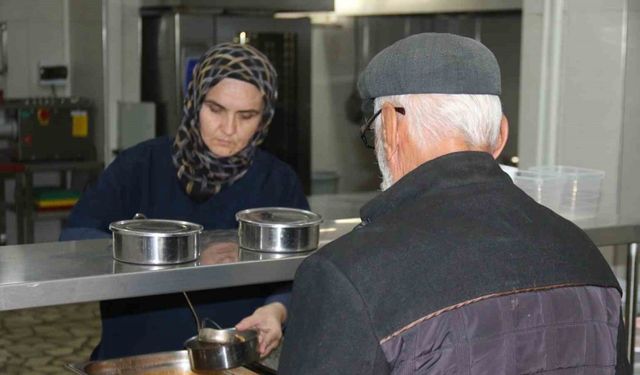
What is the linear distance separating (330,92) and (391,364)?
5699 mm

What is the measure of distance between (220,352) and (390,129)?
0.80 meters

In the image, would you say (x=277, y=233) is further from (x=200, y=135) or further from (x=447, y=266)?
(x=447, y=266)

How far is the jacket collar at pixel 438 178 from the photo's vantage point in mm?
1402

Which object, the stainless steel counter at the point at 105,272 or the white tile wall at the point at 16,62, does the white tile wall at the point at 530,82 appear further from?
the white tile wall at the point at 16,62

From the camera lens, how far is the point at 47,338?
17.7 ft

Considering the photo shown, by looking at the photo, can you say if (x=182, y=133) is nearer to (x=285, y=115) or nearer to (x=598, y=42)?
(x=598, y=42)

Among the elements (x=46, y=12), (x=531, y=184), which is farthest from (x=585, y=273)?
(x=46, y=12)

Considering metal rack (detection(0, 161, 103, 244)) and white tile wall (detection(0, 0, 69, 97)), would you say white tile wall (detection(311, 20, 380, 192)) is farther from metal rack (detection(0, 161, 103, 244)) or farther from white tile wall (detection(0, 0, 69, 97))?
white tile wall (detection(0, 0, 69, 97))

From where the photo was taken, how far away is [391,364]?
132 cm

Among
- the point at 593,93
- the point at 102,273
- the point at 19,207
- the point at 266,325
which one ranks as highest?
the point at 593,93

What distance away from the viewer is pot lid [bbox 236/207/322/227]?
2.12 metres

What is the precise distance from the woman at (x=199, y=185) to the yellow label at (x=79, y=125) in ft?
14.1

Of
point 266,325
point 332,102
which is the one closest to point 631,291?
point 266,325

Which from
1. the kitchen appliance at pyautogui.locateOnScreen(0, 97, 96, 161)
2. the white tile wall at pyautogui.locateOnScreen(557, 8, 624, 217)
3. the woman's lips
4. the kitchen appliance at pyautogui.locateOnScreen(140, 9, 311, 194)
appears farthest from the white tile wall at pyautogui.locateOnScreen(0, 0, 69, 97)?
the woman's lips
